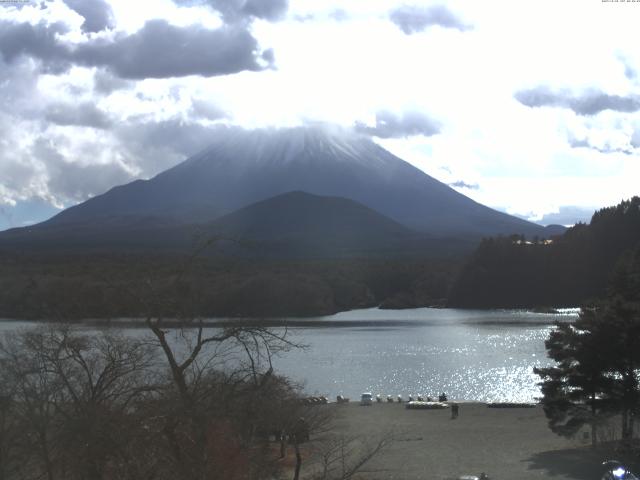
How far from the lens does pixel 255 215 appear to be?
163 metres

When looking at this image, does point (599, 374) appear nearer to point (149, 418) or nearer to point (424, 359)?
point (149, 418)

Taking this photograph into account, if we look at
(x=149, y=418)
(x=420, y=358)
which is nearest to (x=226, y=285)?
(x=420, y=358)

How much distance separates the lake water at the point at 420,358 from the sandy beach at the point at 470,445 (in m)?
3.43

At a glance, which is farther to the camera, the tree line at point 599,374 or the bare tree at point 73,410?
the tree line at point 599,374

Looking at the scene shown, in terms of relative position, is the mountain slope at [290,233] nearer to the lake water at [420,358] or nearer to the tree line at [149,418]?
the lake water at [420,358]

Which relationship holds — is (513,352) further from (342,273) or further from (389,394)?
(342,273)

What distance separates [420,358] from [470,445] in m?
26.5

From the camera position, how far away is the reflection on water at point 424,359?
116 ft

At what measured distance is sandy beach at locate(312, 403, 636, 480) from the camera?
17.0m

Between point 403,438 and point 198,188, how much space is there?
180914 millimetres

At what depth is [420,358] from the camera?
4716 centimetres

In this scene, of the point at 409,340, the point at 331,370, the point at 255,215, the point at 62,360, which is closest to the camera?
the point at 62,360

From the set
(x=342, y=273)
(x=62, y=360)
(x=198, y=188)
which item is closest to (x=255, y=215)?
(x=198, y=188)

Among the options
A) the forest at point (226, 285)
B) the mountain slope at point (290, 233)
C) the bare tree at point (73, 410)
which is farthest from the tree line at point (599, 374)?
the mountain slope at point (290, 233)
